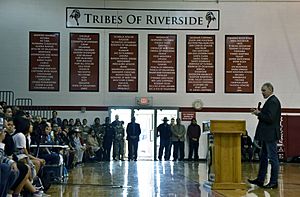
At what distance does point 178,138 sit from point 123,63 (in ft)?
10.2

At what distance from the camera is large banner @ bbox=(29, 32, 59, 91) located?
18.1 meters

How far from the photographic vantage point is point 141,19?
60.7ft

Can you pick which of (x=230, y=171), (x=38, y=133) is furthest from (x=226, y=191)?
(x=38, y=133)

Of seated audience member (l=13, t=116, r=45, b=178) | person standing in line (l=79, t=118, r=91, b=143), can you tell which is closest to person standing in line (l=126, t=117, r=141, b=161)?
person standing in line (l=79, t=118, r=91, b=143)

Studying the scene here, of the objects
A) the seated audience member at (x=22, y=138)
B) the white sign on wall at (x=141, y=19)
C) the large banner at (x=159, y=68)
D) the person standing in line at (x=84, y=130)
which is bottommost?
the person standing in line at (x=84, y=130)

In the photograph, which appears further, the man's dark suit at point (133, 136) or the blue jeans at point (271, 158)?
the man's dark suit at point (133, 136)

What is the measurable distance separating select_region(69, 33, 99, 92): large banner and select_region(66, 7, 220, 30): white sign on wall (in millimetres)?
475

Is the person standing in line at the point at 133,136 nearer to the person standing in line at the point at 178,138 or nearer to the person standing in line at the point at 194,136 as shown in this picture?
the person standing in line at the point at 178,138

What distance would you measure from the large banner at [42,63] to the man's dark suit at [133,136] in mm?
2763

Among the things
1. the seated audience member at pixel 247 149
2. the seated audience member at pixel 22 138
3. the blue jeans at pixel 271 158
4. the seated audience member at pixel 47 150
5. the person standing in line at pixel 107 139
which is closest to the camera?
the seated audience member at pixel 22 138

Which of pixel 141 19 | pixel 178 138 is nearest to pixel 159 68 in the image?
pixel 141 19

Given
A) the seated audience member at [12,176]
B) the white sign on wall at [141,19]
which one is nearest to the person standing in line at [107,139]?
the white sign on wall at [141,19]

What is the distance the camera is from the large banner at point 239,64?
18.5 m

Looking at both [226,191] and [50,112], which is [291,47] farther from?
[226,191]
